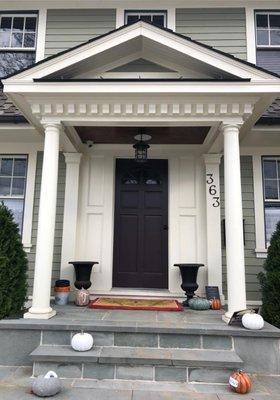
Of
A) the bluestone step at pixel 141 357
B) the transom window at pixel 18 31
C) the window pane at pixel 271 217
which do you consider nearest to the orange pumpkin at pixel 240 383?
the bluestone step at pixel 141 357

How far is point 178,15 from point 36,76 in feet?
11.2

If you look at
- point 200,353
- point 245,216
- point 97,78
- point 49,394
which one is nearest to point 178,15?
point 97,78

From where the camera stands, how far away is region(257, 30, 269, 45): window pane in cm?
615

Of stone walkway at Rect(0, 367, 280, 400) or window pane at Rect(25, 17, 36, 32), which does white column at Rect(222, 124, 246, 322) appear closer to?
stone walkway at Rect(0, 367, 280, 400)

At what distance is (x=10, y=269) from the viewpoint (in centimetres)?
401

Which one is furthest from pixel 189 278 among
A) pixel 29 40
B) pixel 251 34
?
pixel 29 40

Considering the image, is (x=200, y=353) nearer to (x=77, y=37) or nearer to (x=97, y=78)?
(x=97, y=78)

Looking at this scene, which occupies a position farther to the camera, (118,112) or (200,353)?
(118,112)

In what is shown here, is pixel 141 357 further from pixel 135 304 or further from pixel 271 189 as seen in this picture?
pixel 271 189

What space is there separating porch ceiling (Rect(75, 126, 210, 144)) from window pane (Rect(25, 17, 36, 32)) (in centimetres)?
264

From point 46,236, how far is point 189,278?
2.14 metres

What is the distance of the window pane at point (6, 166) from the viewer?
578 centimetres

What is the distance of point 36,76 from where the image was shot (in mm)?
4105

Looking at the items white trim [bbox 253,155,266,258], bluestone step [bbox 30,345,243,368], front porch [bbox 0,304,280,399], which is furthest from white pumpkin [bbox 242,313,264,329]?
white trim [bbox 253,155,266,258]
